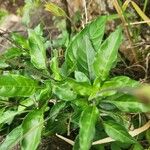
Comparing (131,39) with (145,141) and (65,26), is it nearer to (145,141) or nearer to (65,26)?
(145,141)

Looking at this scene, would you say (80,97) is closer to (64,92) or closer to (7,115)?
(64,92)

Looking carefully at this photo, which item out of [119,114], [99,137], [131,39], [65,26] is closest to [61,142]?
[99,137]

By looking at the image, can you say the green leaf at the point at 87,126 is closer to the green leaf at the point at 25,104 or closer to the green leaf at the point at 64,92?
the green leaf at the point at 64,92

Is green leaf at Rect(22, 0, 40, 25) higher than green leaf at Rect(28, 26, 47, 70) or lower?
higher

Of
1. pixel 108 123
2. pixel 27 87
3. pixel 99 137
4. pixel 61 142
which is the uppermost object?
pixel 27 87

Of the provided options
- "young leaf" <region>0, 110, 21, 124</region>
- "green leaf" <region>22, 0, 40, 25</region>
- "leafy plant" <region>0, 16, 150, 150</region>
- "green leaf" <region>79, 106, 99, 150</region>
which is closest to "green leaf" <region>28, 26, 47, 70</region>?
"leafy plant" <region>0, 16, 150, 150</region>

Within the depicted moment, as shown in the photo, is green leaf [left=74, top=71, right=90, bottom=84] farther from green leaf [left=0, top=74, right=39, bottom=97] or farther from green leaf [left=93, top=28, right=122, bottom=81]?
green leaf [left=0, top=74, right=39, bottom=97]
